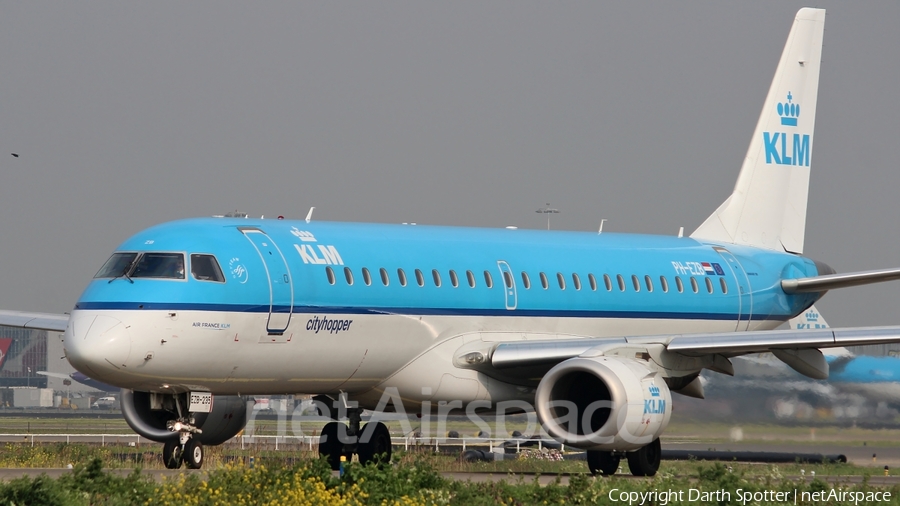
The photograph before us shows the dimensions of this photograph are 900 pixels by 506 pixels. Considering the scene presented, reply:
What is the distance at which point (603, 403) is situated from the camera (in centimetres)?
2159

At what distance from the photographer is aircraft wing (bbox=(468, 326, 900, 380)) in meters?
21.7

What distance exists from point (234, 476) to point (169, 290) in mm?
3967

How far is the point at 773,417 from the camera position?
3006 centimetres

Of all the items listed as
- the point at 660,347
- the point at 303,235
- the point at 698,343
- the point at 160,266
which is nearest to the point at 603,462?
the point at 660,347

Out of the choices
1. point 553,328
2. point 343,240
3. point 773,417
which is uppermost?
point 343,240

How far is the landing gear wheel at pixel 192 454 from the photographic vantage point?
20109 millimetres

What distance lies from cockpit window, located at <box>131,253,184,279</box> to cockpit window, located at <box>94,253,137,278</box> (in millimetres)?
171

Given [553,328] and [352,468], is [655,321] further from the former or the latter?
[352,468]

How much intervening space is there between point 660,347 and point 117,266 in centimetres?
928

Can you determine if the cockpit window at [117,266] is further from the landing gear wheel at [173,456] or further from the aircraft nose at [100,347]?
the landing gear wheel at [173,456]

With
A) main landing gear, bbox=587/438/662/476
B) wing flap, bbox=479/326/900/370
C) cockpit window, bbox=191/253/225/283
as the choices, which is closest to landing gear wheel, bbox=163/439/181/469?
cockpit window, bbox=191/253/225/283

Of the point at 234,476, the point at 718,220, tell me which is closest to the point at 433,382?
the point at 234,476

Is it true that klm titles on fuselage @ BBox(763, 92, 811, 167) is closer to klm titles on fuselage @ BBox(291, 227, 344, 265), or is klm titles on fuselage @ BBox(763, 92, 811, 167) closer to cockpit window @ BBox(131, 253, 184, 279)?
klm titles on fuselage @ BBox(291, 227, 344, 265)

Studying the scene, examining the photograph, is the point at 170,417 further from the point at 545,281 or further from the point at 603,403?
the point at 545,281
